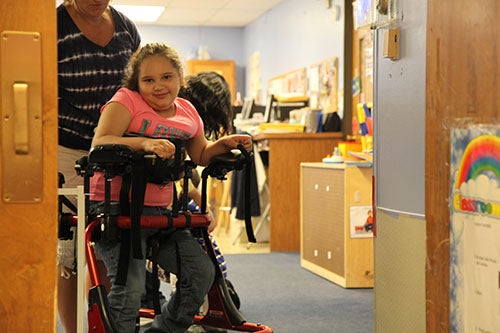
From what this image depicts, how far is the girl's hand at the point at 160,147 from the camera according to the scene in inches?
90.4

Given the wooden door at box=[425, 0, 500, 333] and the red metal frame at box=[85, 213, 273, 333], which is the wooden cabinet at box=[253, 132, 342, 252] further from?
the wooden door at box=[425, 0, 500, 333]

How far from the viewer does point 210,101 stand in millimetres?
3301

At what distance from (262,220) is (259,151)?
1.82 feet

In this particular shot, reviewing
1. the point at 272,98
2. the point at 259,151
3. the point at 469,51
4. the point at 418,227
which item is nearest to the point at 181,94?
the point at 418,227

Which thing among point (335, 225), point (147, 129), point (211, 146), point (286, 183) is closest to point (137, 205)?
point (147, 129)

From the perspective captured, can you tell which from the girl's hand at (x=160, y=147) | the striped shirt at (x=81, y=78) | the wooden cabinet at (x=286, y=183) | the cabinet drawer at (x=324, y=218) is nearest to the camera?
the girl's hand at (x=160, y=147)

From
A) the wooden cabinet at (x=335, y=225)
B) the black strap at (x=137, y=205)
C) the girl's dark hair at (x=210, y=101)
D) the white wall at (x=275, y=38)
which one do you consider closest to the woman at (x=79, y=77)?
the black strap at (x=137, y=205)

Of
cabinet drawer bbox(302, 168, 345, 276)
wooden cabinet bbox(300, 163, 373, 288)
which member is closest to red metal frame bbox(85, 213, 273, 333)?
wooden cabinet bbox(300, 163, 373, 288)

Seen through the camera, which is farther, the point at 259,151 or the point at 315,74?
the point at 315,74

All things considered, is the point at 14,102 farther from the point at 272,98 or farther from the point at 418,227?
the point at 272,98

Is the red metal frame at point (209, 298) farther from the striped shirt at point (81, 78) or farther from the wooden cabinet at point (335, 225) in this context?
the wooden cabinet at point (335, 225)

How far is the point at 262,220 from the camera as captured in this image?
6.66 m

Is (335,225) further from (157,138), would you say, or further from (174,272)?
(157,138)

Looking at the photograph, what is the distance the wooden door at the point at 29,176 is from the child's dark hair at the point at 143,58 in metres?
1.17
